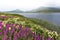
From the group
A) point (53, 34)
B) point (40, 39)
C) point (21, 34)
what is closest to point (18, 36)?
point (21, 34)

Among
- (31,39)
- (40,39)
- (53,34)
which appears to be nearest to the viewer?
(40,39)

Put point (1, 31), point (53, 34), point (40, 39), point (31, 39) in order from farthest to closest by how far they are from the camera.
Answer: point (53, 34), point (1, 31), point (31, 39), point (40, 39)

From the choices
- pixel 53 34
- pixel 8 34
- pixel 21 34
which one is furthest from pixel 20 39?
pixel 53 34

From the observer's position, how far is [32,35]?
7109 mm

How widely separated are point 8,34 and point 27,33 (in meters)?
0.63

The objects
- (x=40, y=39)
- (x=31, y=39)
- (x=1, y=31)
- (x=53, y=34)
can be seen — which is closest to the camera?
(x=40, y=39)

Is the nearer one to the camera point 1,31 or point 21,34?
point 21,34

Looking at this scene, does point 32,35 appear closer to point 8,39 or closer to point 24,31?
point 24,31

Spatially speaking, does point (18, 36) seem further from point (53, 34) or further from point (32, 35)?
point (53, 34)

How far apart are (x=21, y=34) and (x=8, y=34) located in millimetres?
599

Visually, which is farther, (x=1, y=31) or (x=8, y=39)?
(x=1, y=31)

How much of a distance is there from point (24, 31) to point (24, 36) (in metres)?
0.26

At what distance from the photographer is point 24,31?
711 centimetres

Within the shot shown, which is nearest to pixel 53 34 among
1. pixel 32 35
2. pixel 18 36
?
pixel 32 35
